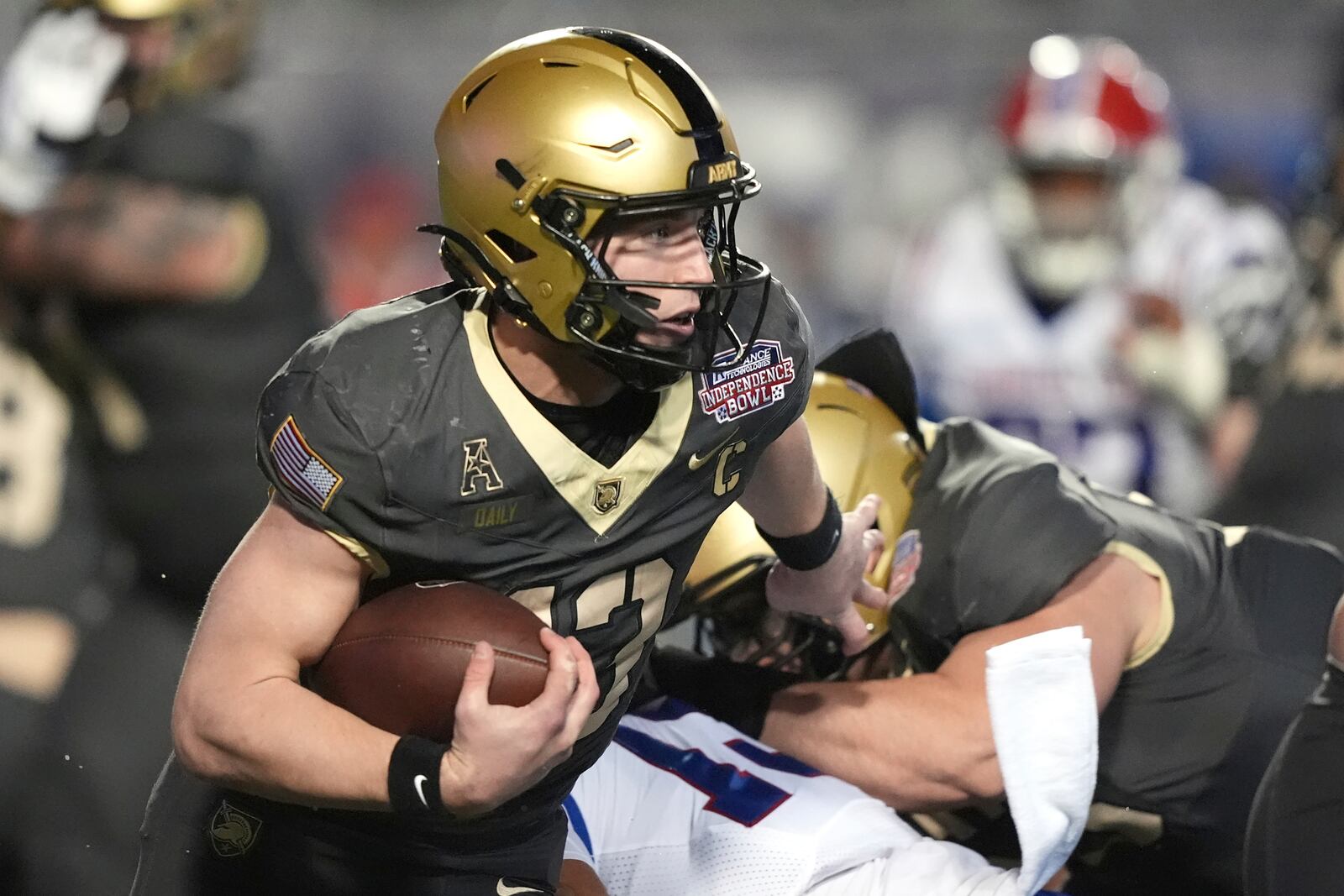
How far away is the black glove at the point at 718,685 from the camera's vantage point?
9.28 ft

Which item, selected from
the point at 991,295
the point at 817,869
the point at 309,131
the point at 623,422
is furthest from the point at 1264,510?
the point at 309,131

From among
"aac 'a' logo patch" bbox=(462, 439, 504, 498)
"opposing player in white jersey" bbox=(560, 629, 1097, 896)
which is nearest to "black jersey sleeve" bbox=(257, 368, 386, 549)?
"aac 'a' logo patch" bbox=(462, 439, 504, 498)

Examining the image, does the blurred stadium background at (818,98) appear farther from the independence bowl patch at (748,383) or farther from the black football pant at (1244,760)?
the independence bowl patch at (748,383)

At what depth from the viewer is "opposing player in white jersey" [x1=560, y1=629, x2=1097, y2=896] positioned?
245cm

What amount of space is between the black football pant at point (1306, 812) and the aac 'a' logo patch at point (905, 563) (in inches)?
23.4

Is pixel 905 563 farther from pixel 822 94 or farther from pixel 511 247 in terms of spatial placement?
pixel 822 94

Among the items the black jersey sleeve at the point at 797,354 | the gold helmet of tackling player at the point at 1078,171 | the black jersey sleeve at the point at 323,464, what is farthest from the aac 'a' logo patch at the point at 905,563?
the gold helmet of tackling player at the point at 1078,171

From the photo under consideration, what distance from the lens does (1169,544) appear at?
292 cm

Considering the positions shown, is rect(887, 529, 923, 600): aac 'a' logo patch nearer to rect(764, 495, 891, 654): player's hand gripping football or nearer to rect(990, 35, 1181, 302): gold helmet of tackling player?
rect(764, 495, 891, 654): player's hand gripping football

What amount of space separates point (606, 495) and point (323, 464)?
36cm

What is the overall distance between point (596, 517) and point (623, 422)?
0.41 ft

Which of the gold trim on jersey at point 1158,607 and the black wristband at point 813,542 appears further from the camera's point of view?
the gold trim on jersey at point 1158,607

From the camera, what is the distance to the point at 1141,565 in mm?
2850

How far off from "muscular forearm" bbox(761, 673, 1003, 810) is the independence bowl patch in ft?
2.09
